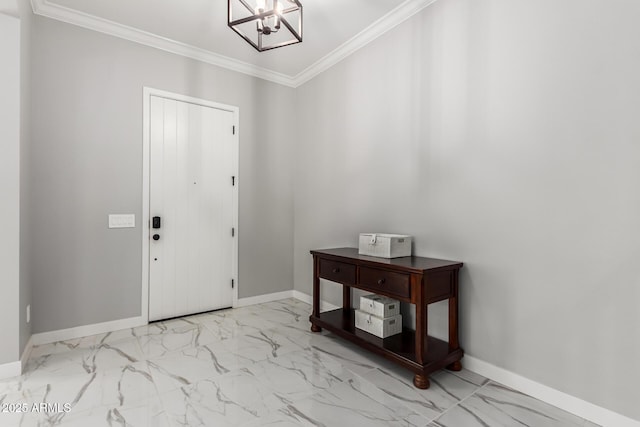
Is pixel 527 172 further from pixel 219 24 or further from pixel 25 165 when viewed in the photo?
pixel 25 165

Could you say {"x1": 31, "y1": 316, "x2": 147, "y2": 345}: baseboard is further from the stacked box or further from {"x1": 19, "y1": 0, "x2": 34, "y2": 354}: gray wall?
the stacked box

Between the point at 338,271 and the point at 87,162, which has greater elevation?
the point at 87,162

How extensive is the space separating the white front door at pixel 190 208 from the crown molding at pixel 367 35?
111cm

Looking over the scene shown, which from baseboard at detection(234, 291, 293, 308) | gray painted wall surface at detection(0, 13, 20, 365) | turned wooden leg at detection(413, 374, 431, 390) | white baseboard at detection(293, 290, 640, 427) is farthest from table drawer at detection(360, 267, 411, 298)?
gray painted wall surface at detection(0, 13, 20, 365)

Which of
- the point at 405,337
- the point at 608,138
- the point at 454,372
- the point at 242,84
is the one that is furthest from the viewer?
the point at 242,84

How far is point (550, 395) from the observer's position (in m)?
1.85

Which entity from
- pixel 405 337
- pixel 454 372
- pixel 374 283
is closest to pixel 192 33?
pixel 374 283

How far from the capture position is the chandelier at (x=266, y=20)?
1.74 metres

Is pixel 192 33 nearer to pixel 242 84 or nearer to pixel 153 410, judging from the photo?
pixel 242 84

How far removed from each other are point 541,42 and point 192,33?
2.85 metres

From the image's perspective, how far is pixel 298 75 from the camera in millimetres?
3955

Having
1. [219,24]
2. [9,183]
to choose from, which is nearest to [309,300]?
[9,183]

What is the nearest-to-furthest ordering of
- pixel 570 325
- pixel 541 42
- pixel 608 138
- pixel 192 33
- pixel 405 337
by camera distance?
pixel 608 138 → pixel 570 325 → pixel 541 42 → pixel 405 337 → pixel 192 33

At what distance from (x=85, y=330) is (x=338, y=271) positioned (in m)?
2.29
